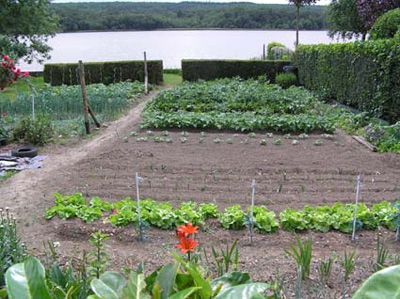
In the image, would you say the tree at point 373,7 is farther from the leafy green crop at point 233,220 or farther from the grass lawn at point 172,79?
the leafy green crop at point 233,220

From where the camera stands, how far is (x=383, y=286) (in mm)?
1255

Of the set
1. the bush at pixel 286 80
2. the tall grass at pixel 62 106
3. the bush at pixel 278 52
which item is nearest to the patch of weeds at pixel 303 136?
the tall grass at pixel 62 106

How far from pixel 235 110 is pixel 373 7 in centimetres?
938

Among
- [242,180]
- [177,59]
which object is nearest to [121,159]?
[242,180]

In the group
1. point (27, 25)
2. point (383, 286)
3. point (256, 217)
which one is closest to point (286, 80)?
point (27, 25)

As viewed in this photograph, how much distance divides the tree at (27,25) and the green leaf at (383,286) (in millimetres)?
20934

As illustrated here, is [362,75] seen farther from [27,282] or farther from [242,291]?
[27,282]

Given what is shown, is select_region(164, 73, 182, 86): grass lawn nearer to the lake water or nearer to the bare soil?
the lake water

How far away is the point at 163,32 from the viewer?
127 feet

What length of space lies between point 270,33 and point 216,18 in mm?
4692

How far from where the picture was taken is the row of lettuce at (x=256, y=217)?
467 cm

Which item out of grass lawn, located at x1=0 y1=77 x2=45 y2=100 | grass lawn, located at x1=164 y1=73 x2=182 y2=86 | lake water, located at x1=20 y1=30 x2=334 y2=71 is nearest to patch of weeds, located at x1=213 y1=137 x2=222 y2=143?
grass lawn, located at x1=0 y1=77 x2=45 y2=100

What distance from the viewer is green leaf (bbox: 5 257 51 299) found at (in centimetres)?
155

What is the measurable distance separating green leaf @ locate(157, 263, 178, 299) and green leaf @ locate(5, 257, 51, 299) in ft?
1.19
